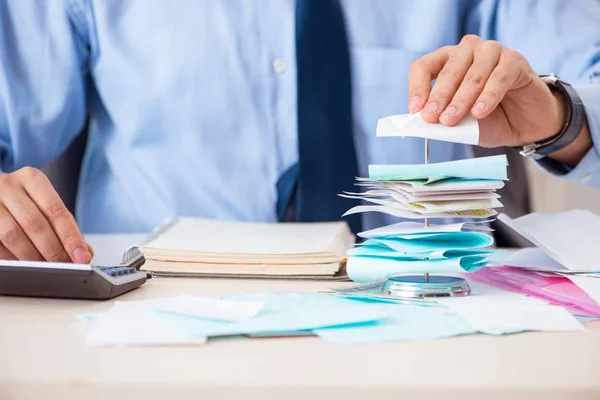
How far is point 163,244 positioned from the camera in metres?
0.86

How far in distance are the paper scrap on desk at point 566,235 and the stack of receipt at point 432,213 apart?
0.35ft

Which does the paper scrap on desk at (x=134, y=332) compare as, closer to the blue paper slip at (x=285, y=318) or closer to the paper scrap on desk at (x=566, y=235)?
the blue paper slip at (x=285, y=318)

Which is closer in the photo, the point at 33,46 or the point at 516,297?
the point at 516,297

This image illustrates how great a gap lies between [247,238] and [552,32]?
2.99 ft

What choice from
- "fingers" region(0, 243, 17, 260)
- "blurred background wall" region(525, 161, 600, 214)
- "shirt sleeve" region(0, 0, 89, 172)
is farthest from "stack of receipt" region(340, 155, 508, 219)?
"blurred background wall" region(525, 161, 600, 214)

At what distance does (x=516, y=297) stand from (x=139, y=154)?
0.99 metres

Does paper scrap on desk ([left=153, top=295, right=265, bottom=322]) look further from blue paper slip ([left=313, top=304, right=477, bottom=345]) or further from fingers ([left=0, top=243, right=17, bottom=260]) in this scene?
fingers ([left=0, top=243, right=17, bottom=260])

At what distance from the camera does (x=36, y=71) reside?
1.44 m

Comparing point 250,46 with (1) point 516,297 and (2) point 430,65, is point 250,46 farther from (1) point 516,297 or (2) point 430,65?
(1) point 516,297

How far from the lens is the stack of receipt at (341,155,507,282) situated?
2.09 feet

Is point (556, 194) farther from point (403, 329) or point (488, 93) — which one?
point (403, 329)

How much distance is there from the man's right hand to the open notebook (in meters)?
0.09

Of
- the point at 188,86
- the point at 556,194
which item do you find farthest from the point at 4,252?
the point at 556,194

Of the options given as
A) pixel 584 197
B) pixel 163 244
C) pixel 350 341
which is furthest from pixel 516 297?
pixel 584 197
